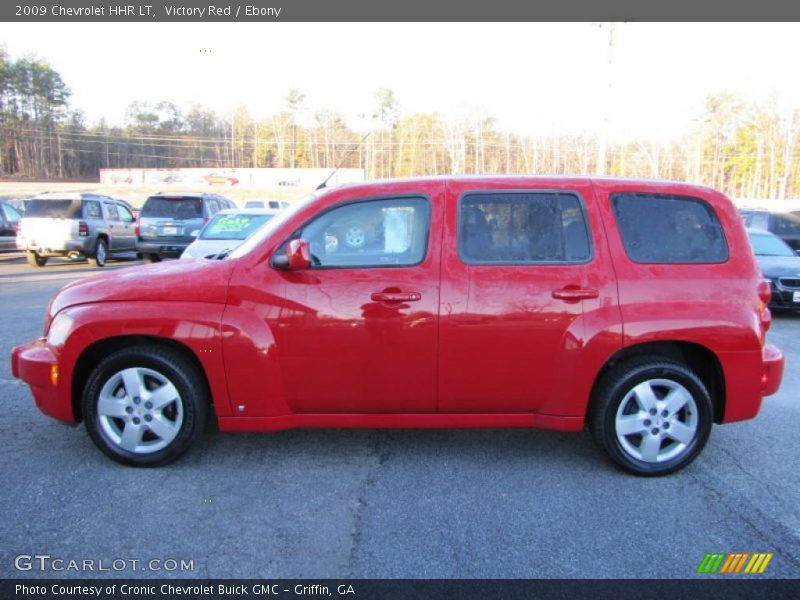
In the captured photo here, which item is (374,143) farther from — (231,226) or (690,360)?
(690,360)

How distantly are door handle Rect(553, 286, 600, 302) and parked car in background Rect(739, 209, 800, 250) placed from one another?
37.9 ft

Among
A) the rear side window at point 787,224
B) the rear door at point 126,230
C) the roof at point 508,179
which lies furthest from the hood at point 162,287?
the rear door at point 126,230

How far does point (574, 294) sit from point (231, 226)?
853 centimetres

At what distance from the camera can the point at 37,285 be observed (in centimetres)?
1188

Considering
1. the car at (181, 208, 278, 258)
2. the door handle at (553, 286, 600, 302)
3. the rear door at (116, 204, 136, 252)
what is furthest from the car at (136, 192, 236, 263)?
the door handle at (553, 286, 600, 302)

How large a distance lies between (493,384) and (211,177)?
6171 centimetres

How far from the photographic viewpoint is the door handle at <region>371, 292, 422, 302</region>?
3.54 meters

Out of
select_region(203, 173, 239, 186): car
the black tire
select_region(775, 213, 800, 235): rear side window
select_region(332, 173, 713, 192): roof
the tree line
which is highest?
the tree line

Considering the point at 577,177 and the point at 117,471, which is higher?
the point at 577,177

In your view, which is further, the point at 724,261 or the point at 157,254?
the point at 157,254

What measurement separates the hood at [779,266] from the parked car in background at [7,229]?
18806mm

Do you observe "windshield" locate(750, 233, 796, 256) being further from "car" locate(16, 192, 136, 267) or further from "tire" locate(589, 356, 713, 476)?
"car" locate(16, 192, 136, 267)

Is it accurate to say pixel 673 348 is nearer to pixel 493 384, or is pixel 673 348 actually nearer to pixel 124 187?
pixel 493 384
